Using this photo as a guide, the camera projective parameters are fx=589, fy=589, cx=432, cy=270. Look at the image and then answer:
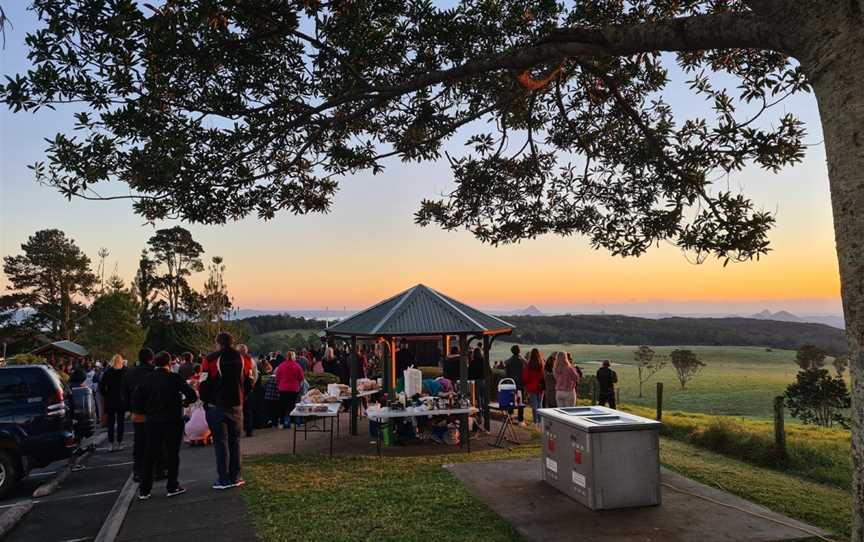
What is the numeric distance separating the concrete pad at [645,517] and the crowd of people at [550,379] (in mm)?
3865

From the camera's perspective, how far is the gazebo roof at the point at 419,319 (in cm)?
1180

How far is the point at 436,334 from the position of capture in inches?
466

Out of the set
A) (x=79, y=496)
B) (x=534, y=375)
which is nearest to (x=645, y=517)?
(x=534, y=375)

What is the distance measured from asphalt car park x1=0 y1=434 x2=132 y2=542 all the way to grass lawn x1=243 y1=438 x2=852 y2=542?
191 cm

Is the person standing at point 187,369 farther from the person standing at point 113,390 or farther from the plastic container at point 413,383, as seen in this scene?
the plastic container at point 413,383

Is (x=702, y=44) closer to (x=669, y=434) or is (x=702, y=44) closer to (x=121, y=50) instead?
(x=121, y=50)

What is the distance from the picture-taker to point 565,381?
1190 centimetres

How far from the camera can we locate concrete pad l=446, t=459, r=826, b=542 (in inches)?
234

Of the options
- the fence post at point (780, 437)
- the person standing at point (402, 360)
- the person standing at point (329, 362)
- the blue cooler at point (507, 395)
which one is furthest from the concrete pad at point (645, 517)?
the person standing at point (329, 362)

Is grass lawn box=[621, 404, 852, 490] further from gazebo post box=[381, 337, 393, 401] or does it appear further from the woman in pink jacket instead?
the woman in pink jacket

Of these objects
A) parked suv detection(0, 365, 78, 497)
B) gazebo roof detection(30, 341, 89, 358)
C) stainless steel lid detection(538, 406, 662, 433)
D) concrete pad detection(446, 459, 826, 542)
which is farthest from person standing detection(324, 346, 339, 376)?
gazebo roof detection(30, 341, 89, 358)

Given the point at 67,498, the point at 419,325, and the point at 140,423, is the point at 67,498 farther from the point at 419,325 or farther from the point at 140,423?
the point at 419,325

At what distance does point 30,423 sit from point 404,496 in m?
5.92

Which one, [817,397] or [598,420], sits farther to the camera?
[817,397]
